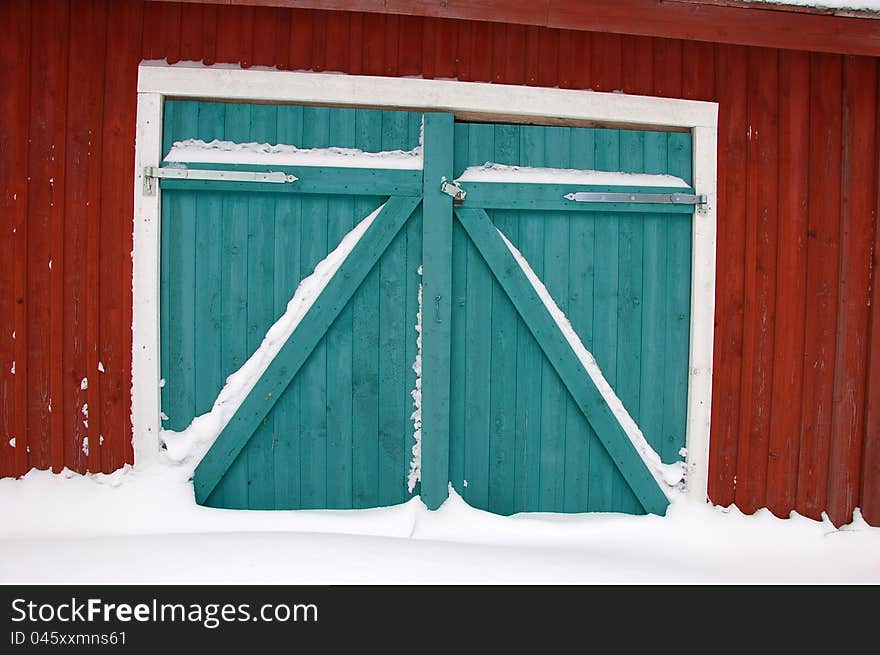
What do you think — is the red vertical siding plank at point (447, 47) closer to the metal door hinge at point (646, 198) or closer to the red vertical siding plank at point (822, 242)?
the metal door hinge at point (646, 198)

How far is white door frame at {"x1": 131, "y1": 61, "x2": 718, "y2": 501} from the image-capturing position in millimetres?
3055

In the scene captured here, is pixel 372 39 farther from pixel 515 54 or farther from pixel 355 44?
pixel 515 54

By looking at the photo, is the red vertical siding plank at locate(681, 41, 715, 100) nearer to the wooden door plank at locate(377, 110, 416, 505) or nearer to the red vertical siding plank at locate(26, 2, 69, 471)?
the wooden door plank at locate(377, 110, 416, 505)

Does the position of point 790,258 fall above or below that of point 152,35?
below

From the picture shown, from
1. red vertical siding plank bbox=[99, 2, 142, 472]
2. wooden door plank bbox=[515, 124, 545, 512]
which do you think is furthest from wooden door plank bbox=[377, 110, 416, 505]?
red vertical siding plank bbox=[99, 2, 142, 472]

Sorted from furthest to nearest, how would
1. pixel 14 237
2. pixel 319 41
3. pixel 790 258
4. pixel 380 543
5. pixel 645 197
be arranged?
pixel 790 258
pixel 645 197
pixel 319 41
pixel 14 237
pixel 380 543

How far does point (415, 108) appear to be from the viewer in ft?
10.5

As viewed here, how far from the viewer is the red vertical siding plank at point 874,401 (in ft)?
11.1

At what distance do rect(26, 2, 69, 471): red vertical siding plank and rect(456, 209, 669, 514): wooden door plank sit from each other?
88.1 inches

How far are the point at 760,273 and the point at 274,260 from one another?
9.39 ft

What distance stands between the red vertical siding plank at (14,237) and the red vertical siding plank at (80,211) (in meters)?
0.22

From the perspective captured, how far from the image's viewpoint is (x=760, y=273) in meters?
3.34

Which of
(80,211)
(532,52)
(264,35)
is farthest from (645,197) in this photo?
(80,211)

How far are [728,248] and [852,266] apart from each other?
79cm
